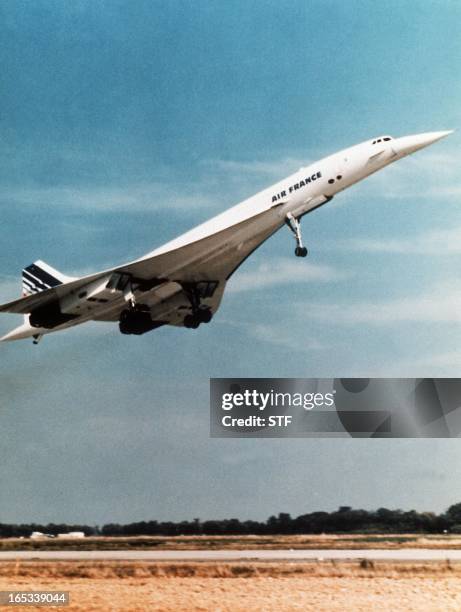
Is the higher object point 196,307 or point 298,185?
point 298,185

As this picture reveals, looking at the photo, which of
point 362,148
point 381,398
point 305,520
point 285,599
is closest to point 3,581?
point 285,599

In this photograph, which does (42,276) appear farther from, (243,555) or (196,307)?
(243,555)

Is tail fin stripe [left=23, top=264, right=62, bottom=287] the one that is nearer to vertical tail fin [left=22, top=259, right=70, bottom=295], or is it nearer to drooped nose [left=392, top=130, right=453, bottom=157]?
vertical tail fin [left=22, top=259, right=70, bottom=295]

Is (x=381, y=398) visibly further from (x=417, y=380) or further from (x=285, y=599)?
(x=285, y=599)

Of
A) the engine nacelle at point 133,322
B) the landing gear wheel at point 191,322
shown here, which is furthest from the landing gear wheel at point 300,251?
the engine nacelle at point 133,322

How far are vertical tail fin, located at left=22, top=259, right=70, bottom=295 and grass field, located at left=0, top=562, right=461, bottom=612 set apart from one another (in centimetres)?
715

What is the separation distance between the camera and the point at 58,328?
1938 cm

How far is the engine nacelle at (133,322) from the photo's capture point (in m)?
18.8

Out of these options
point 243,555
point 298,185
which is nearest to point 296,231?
point 298,185

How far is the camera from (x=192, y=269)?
743 inches

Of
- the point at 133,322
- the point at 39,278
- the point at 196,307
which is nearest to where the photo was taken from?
the point at 133,322

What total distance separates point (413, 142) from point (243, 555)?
27.5 feet

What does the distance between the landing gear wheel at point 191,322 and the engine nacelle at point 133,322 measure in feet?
3.07

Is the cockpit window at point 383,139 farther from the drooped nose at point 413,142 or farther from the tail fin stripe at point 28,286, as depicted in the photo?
the tail fin stripe at point 28,286
